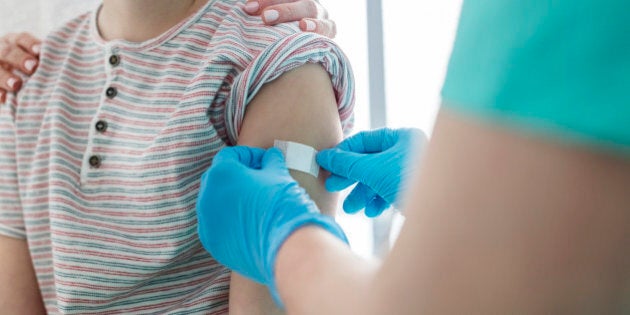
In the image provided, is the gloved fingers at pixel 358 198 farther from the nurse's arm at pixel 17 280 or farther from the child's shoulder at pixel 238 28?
the nurse's arm at pixel 17 280

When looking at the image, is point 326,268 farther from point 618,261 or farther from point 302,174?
point 302,174

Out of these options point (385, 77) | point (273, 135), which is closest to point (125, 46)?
point (273, 135)

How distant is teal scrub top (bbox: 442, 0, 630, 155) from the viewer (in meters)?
0.44

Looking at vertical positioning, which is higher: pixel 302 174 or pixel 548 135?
pixel 548 135

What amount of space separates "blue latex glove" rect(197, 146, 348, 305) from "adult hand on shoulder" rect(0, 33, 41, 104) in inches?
24.4

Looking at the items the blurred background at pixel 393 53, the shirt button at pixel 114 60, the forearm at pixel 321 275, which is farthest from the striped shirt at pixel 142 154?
the blurred background at pixel 393 53

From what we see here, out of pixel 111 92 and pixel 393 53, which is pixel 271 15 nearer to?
pixel 111 92

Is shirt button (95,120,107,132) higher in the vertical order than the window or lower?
higher

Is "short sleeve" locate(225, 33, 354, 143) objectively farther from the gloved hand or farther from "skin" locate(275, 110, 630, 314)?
"skin" locate(275, 110, 630, 314)

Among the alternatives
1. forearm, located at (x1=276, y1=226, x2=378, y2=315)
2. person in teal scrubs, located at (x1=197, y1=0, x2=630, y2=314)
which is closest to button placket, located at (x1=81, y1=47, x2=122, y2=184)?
forearm, located at (x1=276, y1=226, x2=378, y2=315)

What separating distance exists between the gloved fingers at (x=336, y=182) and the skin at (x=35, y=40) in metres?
0.29

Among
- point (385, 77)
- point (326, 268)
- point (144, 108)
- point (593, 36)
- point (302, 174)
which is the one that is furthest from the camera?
point (385, 77)

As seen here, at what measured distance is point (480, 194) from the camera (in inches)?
18.4

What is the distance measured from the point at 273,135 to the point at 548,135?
0.65 m
